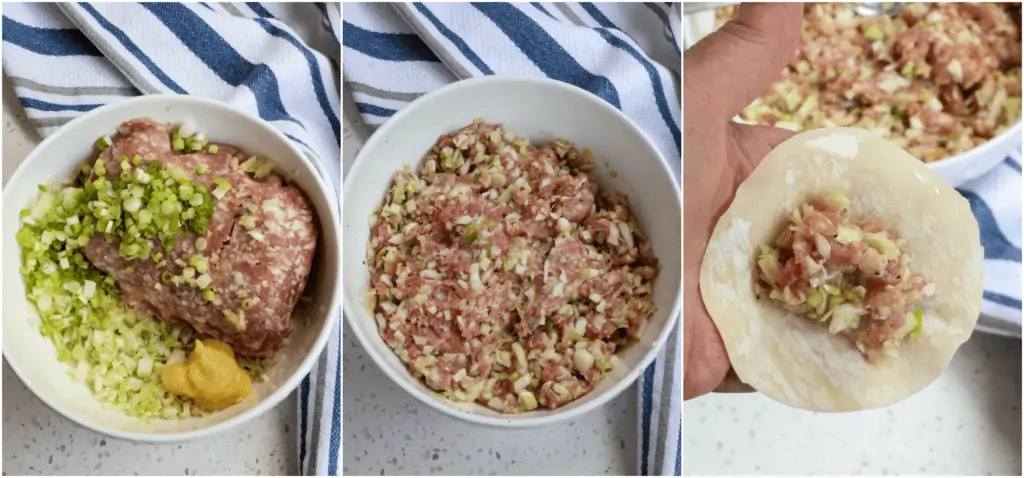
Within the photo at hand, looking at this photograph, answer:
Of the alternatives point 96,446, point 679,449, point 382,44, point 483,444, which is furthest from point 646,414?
point 96,446

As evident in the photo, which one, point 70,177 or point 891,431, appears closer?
point 70,177

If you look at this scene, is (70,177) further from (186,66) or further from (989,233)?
(989,233)

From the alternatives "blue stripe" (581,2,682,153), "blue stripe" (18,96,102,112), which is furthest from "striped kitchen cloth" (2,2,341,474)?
"blue stripe" (581,2,682,153)

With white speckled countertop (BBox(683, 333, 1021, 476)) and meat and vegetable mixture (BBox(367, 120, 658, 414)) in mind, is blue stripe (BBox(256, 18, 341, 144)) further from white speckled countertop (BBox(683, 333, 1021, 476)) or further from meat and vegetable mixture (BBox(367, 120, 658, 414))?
white speckled countertop (BBox(683, 333, 1021, 476))

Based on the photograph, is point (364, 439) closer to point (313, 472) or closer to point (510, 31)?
point (313, 472)

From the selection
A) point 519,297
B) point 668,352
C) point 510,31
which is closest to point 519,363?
point 519,297

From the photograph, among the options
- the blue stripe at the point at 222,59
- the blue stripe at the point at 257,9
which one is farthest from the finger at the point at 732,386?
the blue stripe at the point at 257,9
